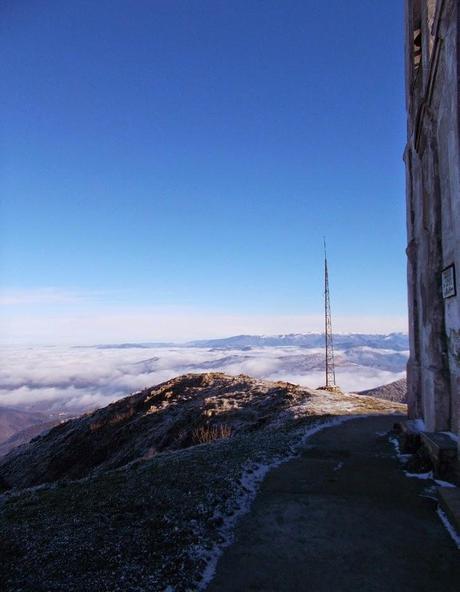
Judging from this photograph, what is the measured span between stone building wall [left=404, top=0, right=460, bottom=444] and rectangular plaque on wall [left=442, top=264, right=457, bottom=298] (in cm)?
2

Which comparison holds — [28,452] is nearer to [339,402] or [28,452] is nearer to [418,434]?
[339,402]

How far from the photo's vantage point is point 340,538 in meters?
5.40

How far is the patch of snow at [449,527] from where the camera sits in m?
5.24

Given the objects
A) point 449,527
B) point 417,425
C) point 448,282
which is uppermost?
point 448,282

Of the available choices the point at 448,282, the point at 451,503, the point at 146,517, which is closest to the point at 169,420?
the point at 146,517

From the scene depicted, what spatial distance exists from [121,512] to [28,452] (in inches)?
948

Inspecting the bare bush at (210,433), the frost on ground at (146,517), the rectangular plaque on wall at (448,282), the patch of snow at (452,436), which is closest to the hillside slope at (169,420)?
the bare bush at (210,433)

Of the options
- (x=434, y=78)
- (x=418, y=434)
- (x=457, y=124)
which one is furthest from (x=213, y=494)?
(x=434, y=78)

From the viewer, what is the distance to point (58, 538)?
532cm

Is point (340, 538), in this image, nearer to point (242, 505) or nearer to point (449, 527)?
point (449, 527)

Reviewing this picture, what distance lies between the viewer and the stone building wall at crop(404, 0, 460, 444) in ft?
21.9

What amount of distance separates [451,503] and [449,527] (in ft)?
1.21

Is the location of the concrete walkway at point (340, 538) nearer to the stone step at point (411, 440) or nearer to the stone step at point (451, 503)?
the stone step at point (451, 503)

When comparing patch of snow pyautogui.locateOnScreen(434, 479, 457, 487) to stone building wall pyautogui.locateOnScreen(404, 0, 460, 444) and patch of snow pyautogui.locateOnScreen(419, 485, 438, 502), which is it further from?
stone building wall pyautogui.locateOnScreen(404, 0, 460, 444)
